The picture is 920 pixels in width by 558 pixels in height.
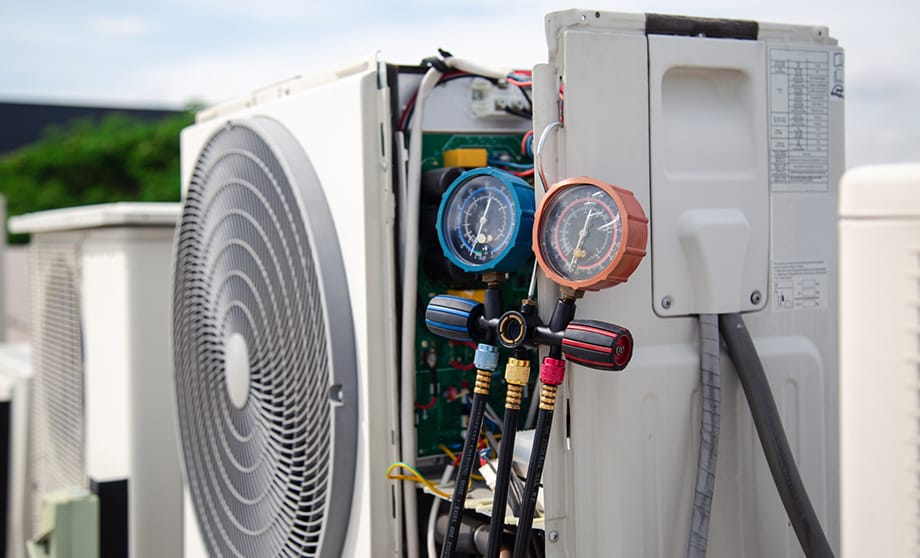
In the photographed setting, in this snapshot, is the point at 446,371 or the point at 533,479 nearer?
the point at 533,479

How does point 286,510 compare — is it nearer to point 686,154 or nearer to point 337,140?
point 337,140

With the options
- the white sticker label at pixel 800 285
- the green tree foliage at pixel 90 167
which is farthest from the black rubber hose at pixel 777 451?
the green tree foliage at pixel 90 167

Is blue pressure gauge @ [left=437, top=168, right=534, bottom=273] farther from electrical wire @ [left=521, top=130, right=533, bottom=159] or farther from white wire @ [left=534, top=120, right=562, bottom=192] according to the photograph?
electrical wire @ [left=521, top=130, right=533, bottom=159]

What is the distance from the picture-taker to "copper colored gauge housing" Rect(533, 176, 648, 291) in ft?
4.56

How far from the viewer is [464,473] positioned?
157 cm

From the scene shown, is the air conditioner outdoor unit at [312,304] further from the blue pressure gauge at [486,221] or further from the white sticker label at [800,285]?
the white sticker label at [800,285]

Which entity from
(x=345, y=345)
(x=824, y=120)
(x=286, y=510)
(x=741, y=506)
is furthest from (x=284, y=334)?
(x=824, y=120)

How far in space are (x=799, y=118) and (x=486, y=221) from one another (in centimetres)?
59

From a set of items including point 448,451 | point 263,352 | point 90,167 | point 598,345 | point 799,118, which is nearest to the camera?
point 598,345

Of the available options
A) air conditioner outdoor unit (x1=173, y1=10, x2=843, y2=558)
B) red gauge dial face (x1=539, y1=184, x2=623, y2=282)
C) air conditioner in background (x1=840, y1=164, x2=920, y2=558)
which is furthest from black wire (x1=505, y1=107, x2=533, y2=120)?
air conditioner in background (x1=840, y1=164, x2=920, y2=558)

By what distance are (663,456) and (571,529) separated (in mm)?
192

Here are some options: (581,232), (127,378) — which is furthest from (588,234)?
(127,378)

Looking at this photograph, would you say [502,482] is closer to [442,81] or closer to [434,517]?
[434,517]

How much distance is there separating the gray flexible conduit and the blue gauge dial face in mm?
372
